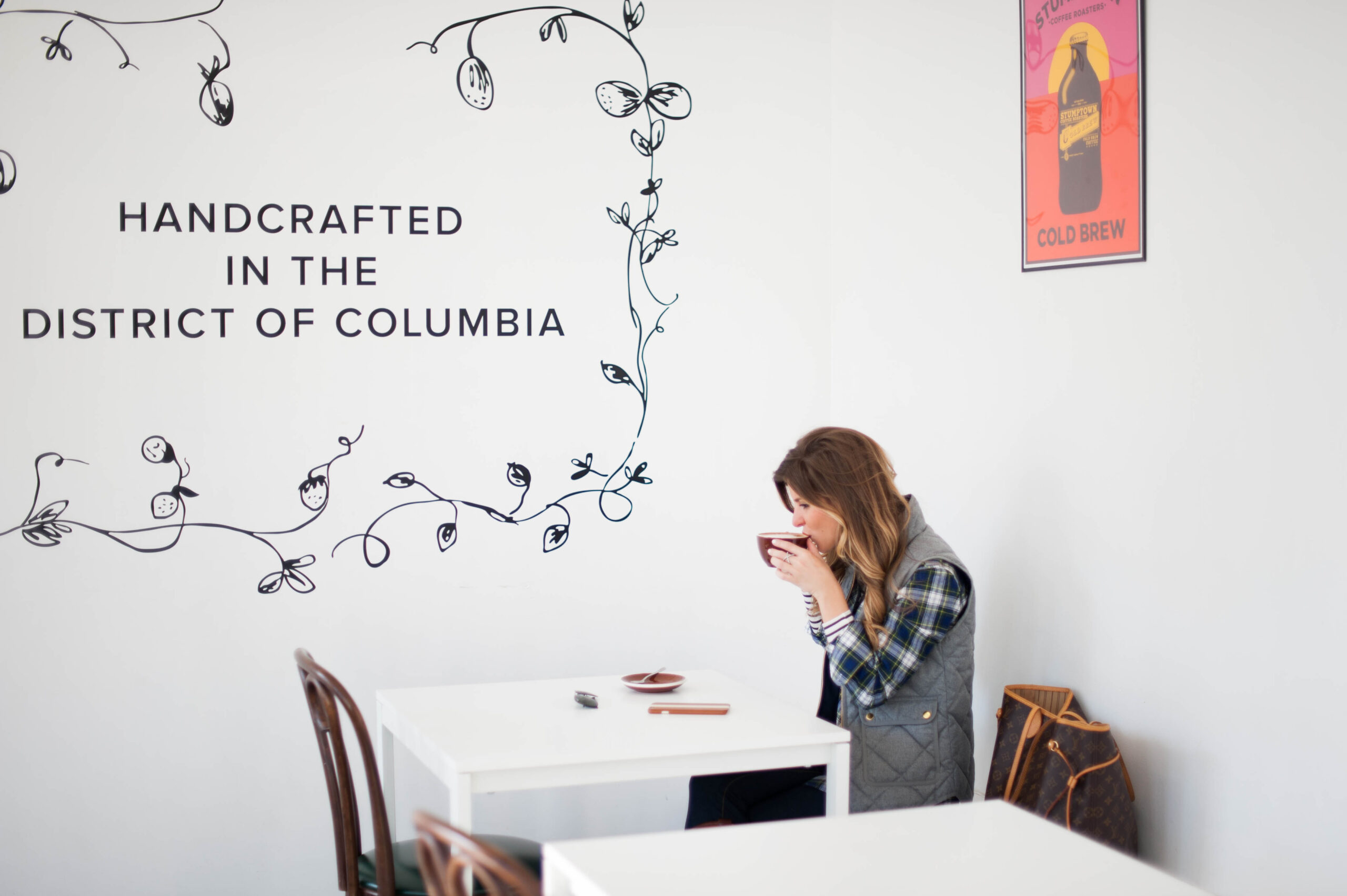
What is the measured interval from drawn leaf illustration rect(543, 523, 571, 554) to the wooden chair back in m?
1.15

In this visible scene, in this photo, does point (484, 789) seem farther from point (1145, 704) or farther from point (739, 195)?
point (739, 195)

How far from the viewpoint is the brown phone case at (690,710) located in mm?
2211

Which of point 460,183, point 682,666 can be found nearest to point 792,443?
point 682,666

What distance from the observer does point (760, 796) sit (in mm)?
2490

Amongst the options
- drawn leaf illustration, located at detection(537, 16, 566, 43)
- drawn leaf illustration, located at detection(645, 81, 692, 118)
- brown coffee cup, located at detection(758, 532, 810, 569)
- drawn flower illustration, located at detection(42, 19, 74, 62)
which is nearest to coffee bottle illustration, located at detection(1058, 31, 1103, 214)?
brown coffee cup, located at detection(758, 532, 810, 569)

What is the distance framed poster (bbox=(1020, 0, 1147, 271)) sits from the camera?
229cm

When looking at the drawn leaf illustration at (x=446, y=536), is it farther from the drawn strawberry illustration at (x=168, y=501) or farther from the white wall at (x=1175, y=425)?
the white wall at (x=1175, y=425)

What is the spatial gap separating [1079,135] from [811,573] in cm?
109

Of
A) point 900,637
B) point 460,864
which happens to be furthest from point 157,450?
point 460,864

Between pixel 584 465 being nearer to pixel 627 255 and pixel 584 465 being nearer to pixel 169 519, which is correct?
pixel 627 255

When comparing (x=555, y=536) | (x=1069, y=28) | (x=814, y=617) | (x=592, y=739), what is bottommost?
(x=592, y=739)

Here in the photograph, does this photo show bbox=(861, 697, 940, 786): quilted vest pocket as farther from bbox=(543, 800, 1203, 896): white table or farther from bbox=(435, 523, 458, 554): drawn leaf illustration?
bbox=(435, 523, 458, 554): drawn leaf illustration

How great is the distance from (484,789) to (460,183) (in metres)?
1.84

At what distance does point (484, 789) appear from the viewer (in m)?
1.89
